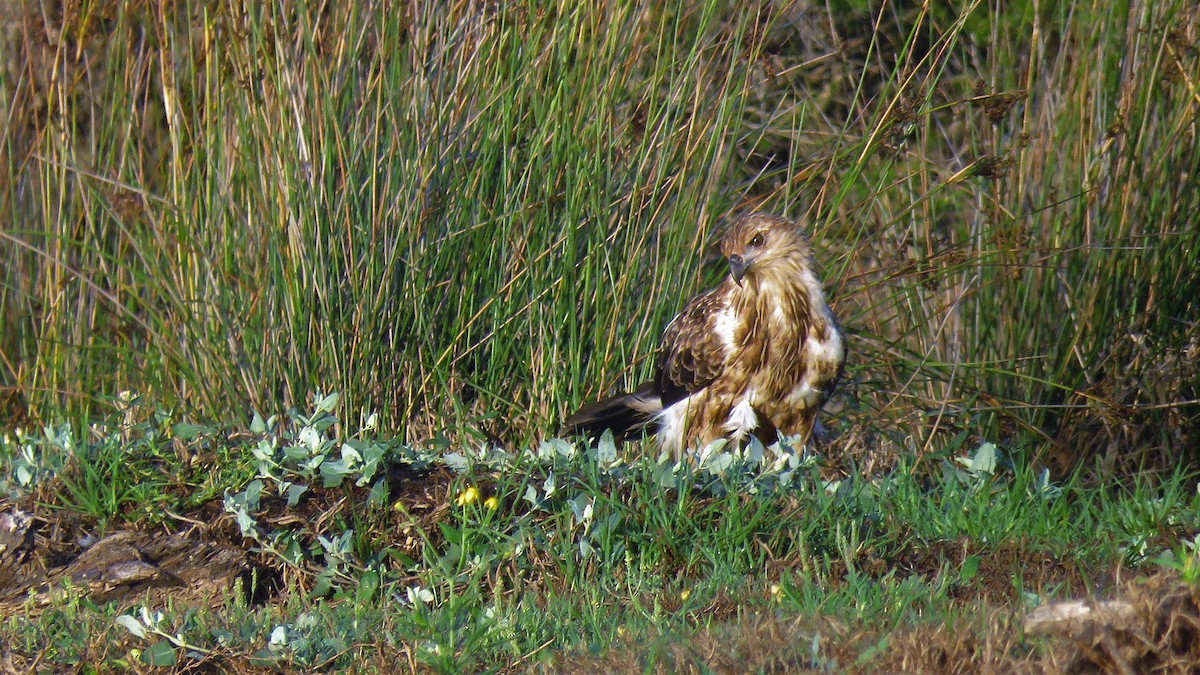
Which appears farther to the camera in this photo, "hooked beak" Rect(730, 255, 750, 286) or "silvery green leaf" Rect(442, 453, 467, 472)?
"hooked beak" Rect(730, 255, 750, 286)

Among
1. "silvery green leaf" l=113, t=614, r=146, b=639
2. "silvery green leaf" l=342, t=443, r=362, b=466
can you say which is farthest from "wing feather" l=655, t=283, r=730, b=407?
"silvery green leaf" l=113, t=614, r=146, b=639

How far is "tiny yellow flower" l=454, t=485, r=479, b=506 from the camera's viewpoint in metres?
3.86

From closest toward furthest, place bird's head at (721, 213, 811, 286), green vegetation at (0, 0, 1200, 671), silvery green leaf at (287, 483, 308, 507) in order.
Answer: green vegetation at (0, 0, 1200, 671), silvery green leaf at (287, 483, 308, 507), bird's head at (721, 213, 811, 286)

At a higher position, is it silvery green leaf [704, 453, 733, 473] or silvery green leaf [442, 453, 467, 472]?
silvery green leaf [704, 453, 733, 473]

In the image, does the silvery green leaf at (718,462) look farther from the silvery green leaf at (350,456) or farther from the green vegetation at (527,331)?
the silvery green leaf at (350,456)

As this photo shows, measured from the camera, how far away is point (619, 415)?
5.16 m

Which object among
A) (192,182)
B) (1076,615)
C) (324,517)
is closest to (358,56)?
(192,182)

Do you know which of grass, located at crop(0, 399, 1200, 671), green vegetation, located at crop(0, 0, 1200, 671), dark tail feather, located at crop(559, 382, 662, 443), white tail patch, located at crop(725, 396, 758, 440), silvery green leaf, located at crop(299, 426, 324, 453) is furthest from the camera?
white tail patch, located at crop(725, 396, 758, 440)

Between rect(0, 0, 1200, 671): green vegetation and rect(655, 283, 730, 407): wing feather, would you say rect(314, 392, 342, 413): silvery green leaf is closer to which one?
rect(0, 0, 1200, 671): green vegetation

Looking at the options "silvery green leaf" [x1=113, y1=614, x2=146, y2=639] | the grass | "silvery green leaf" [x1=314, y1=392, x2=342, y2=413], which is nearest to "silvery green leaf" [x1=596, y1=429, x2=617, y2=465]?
the grass

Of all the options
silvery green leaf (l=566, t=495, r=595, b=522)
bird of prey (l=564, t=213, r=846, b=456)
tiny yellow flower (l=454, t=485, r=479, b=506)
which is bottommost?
bird of prey (l=564, t=213, r=846, b=456)

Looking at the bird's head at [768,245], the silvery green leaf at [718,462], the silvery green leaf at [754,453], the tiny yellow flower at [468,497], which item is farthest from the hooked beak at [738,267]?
the tiny yellow flower at [468,497]

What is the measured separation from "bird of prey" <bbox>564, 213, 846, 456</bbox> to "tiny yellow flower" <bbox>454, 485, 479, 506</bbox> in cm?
109

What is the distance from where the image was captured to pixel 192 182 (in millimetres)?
4969
